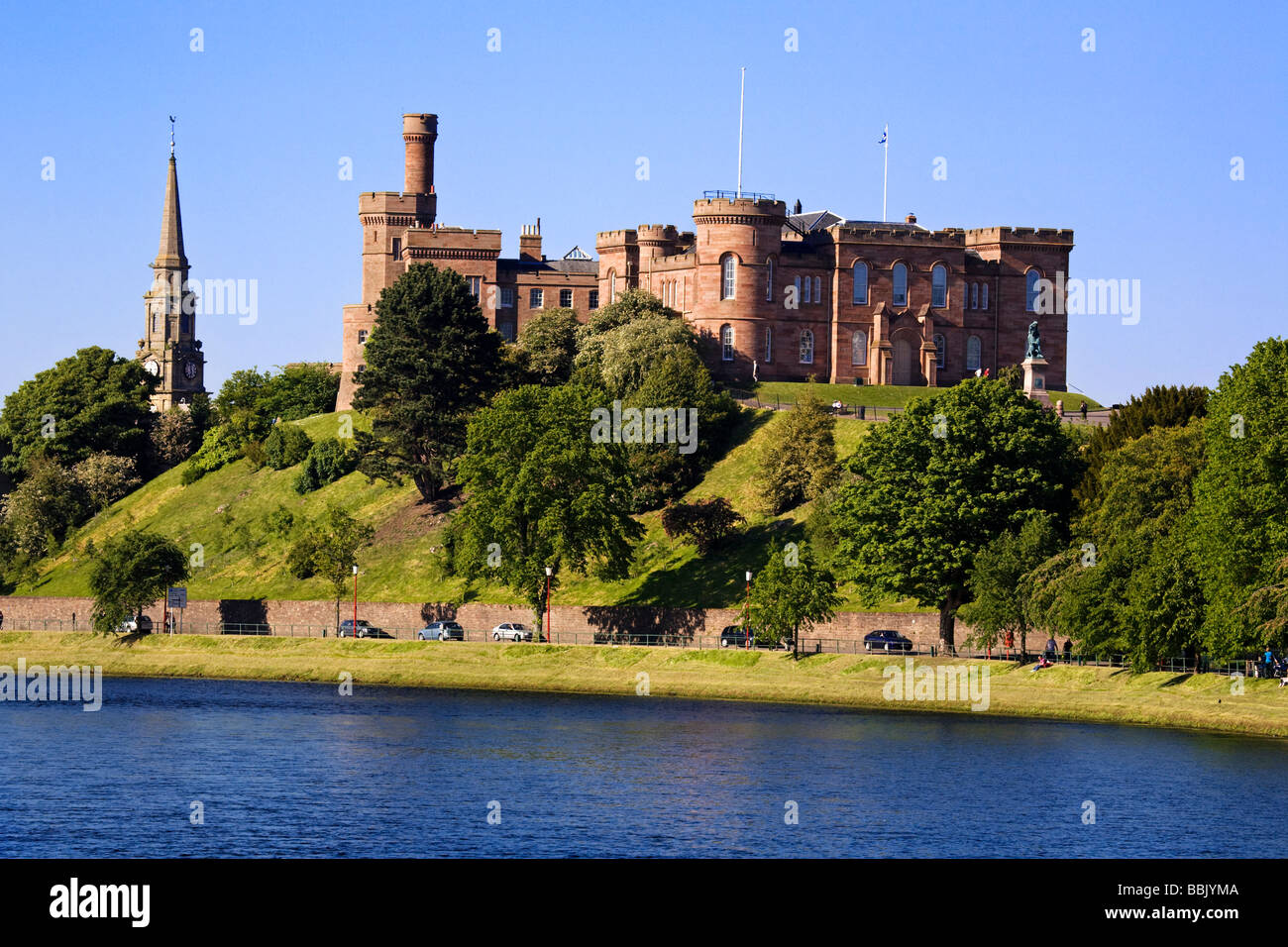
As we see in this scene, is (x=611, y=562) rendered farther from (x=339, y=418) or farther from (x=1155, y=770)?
(x=339, y=418)

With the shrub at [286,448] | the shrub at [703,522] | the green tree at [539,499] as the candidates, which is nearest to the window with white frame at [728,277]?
the shrub at [703,522]

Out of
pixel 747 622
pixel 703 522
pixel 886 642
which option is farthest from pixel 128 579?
pixel 886 642

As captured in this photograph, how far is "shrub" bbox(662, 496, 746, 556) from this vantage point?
9638cm

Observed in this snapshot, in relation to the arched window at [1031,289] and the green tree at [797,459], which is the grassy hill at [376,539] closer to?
the green tree at [797,459]

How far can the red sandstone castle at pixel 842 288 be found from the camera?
119 metres

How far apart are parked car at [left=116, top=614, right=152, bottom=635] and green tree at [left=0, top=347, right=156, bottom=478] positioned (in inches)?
1599

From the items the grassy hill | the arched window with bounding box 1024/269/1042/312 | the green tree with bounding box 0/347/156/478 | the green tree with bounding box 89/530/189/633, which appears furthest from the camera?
the green tree with bounding box 0/347/156/478

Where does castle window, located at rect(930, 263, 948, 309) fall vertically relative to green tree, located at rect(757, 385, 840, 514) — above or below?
above

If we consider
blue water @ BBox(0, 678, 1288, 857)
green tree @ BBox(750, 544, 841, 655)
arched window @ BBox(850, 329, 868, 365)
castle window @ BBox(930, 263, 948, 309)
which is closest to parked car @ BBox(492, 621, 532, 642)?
green tree @ BBox(750, 544, 841, 655)

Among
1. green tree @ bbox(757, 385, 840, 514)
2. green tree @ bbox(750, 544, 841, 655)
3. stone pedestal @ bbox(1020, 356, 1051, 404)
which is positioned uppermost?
stone pedestal @ bbox(1020, 356, 1051, 404)

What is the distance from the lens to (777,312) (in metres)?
120

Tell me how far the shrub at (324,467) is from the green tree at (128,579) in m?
25.3

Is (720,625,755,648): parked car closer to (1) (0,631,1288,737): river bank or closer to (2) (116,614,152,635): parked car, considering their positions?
(1) (0,631,1288,737): river bank

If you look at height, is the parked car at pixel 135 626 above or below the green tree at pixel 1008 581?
below
